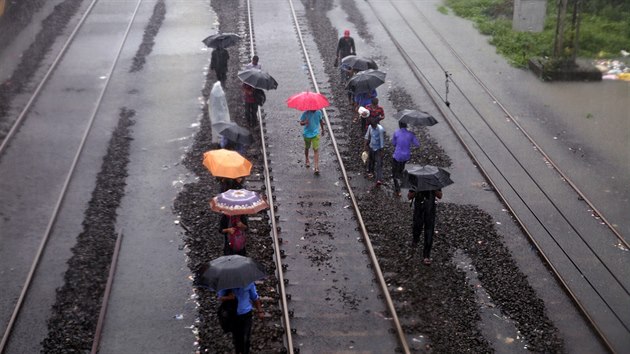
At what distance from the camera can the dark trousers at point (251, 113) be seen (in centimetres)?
1830

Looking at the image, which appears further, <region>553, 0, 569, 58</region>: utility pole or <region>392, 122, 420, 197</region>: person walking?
<region>553, 0, 569, 58</region>: utility pole

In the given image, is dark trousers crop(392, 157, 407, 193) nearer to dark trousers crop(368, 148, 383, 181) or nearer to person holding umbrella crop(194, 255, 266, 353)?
dark trousers crop(368, 148, 383, 181)

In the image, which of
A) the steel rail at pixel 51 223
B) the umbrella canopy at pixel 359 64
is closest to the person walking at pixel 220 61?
the steel rail at pixel 51 223

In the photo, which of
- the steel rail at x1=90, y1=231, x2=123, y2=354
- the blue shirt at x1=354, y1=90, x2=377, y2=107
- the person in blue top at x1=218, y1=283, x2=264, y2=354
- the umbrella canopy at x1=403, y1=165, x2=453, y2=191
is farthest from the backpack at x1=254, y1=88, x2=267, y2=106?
the person in blue top at x1=218, y1=283, x2=264, y2=354

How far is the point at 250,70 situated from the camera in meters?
17.3

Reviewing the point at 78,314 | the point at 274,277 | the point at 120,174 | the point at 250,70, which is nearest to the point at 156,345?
the point at 78,314

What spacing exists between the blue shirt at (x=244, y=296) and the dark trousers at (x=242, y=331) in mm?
72

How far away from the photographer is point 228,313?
30.9 feet

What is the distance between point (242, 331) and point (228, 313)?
1.01 ft

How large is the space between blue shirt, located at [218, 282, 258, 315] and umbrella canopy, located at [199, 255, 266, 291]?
22 centimetres

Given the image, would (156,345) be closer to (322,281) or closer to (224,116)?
(322,281)

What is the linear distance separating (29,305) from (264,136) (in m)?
7.55

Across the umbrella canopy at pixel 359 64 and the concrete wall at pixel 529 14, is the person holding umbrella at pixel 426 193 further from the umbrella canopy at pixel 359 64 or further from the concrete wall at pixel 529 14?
the concrete wall at pixel 529 14

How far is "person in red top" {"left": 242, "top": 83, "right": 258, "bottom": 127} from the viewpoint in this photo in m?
17.9
